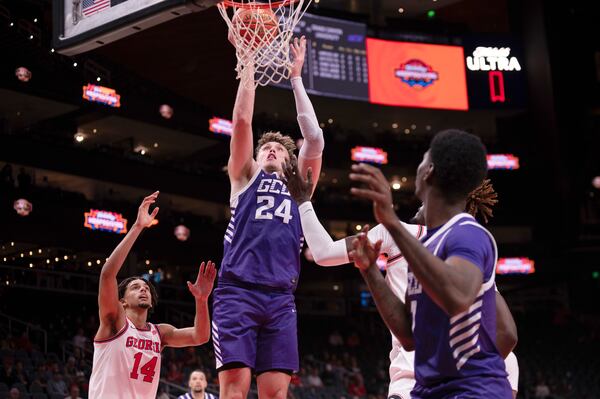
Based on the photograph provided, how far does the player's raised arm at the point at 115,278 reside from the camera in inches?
244

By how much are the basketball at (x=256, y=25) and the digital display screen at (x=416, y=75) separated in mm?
24125

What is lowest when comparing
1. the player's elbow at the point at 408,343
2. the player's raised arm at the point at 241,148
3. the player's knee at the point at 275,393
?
the player's knee at the point at 275,393

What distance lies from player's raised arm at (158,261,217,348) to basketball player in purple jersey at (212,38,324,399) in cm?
46

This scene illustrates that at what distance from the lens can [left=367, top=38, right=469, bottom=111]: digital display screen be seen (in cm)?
3150

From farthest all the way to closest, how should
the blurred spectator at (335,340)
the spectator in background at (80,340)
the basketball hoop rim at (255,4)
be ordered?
the blurred spectator at (335,340), the spectator in background at (80,340), the basketball hoop rim at (255,4)

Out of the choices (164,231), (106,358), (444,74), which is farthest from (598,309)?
(106,358)

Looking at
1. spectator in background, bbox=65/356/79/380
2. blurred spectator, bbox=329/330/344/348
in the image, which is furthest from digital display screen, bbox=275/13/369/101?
spectator in background, bbox=65/356/79/380

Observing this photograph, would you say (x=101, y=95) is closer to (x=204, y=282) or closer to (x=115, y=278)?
(x=115, y=278)

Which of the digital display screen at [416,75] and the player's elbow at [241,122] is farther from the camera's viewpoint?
the digital display screen at [416,75]

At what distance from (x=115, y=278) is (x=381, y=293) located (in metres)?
3.15

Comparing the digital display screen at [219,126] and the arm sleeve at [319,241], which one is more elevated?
the digital display screen at [219,126]

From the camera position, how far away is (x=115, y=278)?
639cm

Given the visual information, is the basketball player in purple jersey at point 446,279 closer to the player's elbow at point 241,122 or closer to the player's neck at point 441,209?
the player's neck at point 441,209

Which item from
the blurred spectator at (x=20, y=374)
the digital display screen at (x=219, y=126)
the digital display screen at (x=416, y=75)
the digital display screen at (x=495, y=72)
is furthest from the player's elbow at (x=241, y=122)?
the digital display screen at (x=495, y=72)
